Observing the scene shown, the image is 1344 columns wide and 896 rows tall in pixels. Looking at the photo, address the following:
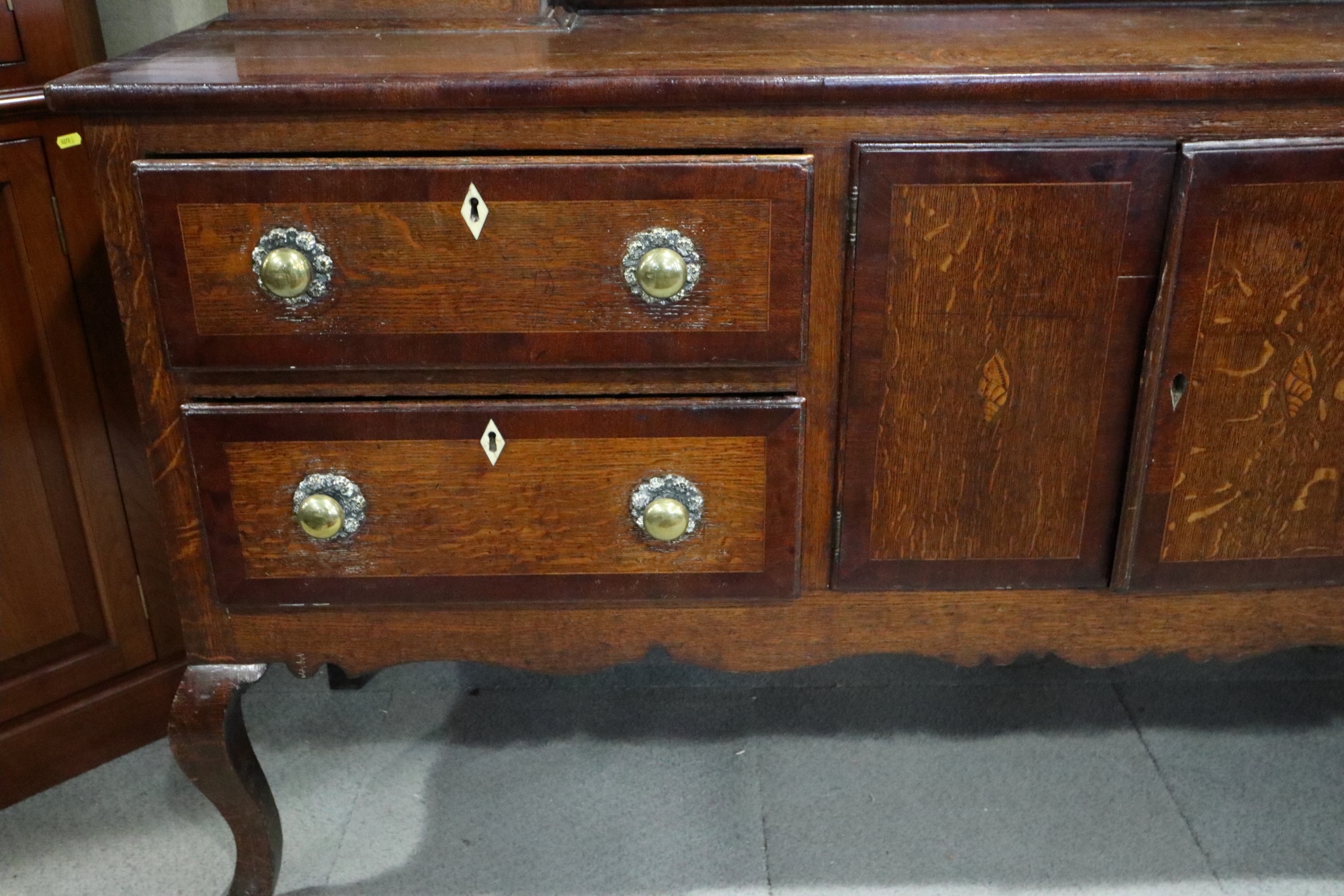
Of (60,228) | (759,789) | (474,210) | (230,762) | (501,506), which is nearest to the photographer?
(474,210)

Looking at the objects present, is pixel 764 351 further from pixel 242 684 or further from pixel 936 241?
pixel 242 684

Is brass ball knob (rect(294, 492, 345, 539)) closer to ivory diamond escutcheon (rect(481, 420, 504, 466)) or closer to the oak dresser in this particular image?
the oak dresser

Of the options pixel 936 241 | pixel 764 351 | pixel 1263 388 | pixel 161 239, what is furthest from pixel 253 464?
pixel 1263 388

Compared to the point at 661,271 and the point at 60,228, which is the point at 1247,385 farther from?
the point at 60,228

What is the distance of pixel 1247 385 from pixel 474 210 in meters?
0.62

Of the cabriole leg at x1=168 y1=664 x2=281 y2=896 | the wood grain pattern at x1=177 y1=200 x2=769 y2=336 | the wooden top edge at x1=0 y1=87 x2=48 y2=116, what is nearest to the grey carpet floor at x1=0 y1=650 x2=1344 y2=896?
the cabriole leg at x1=168 y1=664 x2=281 y2=896

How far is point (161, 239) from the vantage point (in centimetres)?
93

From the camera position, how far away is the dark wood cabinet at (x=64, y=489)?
128 cm

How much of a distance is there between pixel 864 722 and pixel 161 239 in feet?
3.36

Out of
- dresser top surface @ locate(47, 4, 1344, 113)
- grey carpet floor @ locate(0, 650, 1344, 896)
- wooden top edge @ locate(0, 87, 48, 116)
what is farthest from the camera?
grey carpet floor @ locate(0, 650, 1344, 896)

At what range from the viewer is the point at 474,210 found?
926mm

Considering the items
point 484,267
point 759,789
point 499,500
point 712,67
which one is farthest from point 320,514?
point 759,789

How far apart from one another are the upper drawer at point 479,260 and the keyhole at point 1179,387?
0.99 ft

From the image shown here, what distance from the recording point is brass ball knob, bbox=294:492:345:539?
1.00 meters
